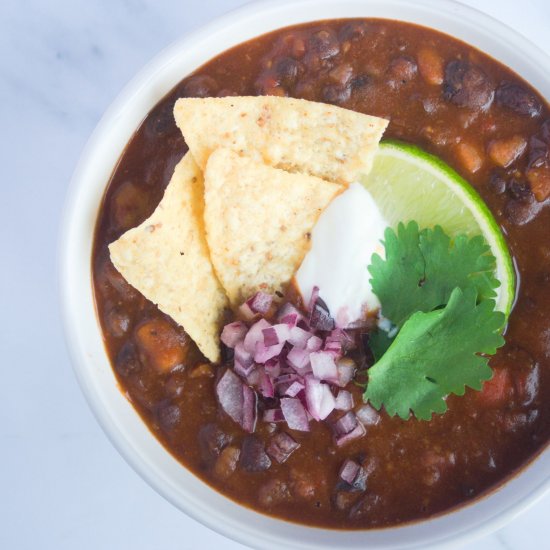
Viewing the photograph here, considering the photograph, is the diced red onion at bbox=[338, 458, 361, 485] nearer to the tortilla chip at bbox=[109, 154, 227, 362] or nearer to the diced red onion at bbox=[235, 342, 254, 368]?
the diced red onion at bbox=[235, 342, 254, 368]

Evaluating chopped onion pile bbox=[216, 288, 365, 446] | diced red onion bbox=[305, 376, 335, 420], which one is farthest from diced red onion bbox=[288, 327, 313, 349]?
diced red onion bbox=[305, 376, 335, 420]

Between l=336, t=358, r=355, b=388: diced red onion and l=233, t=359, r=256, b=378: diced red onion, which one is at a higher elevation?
l=336, t=358, r=355, b=388: diced red onion

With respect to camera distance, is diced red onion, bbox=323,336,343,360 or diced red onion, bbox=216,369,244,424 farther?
diced red onion, bbox=216,369,244,424

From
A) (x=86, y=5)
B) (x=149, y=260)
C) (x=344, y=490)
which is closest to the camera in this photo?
(x=149, y=260)

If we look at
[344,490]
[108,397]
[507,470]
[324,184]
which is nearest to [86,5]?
[324,184]

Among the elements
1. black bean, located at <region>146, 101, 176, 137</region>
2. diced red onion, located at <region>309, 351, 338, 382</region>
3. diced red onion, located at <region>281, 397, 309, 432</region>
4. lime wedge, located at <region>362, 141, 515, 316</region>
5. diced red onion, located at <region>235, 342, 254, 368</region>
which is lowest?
diced red onion, located at <region>281, 397, 309, 432</region>

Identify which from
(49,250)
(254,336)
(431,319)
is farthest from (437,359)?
(49,250)

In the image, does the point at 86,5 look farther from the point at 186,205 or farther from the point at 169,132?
the point at 186,205
